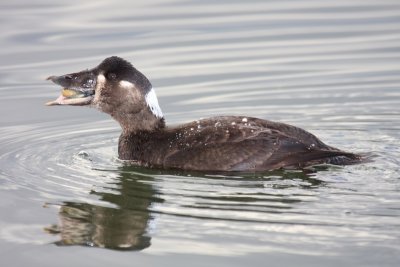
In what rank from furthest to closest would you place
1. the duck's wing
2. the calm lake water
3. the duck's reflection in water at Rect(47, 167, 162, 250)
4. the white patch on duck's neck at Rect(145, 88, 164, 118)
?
1. the white patch on duck's neck at Rect(145, 88, 164, 118)
2. the duck's wing
3. the duck's reflection in water at Rect(47, 167, 162, 250)
4. the calm lake water

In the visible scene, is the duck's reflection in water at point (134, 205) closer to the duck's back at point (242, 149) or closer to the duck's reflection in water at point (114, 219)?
the duck's reflection in water at point (114, 219)

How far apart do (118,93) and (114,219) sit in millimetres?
2427

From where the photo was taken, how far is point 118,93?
11.9 metres

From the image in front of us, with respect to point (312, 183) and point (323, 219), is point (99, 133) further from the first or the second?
point (323, 219)

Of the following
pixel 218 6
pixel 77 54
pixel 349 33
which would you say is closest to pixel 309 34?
pixel 349 33

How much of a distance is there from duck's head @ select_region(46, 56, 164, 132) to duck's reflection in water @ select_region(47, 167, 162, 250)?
1.18 m

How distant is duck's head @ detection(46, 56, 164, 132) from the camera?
39.0 ft

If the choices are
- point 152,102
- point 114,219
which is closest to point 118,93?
point 152,102

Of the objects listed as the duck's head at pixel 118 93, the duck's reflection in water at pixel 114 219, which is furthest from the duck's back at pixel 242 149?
the duck's head at pixel 118 93

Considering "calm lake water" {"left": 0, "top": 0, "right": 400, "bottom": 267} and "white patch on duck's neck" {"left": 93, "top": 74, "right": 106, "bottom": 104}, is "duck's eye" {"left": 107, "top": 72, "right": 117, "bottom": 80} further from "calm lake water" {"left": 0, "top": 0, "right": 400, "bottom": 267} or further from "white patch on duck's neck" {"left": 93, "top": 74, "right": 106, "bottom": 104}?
"calm lake water" {"left": 0, "top": 0, "right": 400, "bottom": 267}

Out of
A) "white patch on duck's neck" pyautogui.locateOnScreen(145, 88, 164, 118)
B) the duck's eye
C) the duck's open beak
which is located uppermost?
the duck's eye

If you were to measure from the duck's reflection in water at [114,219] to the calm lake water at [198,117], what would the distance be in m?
0.02

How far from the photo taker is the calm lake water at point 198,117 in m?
8.98

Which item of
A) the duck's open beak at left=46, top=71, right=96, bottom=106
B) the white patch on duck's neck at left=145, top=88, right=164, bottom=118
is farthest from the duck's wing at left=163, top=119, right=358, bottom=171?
the duck's open beak at left=46, top=71, right=96, bottom=106
